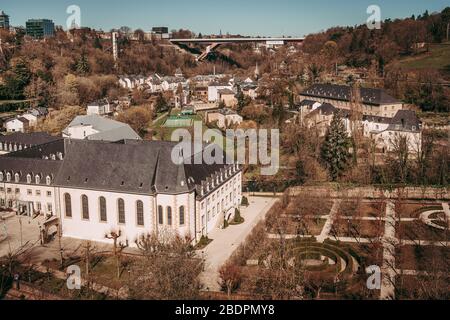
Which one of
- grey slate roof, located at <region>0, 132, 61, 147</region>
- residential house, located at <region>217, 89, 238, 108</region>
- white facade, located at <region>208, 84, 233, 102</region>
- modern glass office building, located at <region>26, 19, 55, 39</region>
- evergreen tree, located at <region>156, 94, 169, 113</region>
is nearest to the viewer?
grey slate roof, located at <region>0, 132, 61, 147</region>

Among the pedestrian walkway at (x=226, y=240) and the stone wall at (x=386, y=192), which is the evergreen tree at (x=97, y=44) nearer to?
the pedestrian walkway at (x=226, y=240)

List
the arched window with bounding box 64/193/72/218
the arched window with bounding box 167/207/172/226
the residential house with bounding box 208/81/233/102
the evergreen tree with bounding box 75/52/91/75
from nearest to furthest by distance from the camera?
1. the arched window with bounding box 167/207/172/226
2. the arched window with bounding box 64/193/72/218
3. the residential house with bounding box 208/81/233/102
4. the evergreen tree with bounding box 75/52/91/75

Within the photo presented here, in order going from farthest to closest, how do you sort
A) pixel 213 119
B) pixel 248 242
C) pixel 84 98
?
1. pixel 84 98
2. pixel 213 119
3. pixel 248 242

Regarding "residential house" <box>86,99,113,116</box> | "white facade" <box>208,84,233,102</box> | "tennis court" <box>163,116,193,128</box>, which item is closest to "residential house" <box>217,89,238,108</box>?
"white facade" <box>208,84,233,102</box>

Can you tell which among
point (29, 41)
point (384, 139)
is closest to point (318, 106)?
point (384, 139)

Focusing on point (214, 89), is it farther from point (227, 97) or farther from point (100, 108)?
point (100, 108)

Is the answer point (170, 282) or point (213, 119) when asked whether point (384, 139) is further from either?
point (170, 282)

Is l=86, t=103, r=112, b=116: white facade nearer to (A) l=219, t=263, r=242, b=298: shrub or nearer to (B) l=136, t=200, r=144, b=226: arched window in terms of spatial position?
(B) l=136, t=200, r=144, b=226: arched window

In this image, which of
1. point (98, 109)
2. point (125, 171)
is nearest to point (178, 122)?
point (98, 109)

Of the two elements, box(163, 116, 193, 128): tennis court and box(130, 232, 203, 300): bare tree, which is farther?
box(163, 116, 193, 128): tennis court
